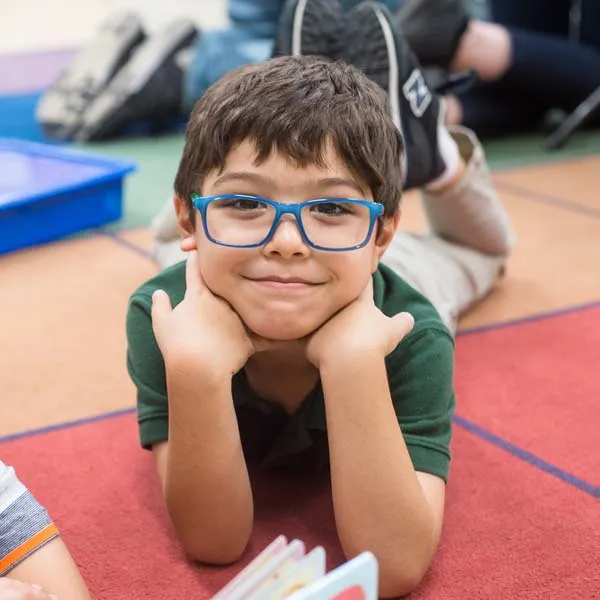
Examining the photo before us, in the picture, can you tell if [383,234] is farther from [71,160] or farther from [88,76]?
[88,76]

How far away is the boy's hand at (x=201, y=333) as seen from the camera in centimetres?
75

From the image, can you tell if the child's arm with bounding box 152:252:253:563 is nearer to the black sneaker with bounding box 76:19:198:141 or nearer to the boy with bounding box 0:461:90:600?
the boy with bounding box 0:461:90:600

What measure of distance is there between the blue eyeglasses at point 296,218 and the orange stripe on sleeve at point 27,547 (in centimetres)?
26

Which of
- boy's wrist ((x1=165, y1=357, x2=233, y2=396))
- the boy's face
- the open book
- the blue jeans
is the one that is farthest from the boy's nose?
the blue jeans

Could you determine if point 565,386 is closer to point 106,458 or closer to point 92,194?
point 106,458

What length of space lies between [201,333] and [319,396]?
156 mm

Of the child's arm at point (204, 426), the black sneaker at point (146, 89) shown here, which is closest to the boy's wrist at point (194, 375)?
the child's arm at point (204, 426)

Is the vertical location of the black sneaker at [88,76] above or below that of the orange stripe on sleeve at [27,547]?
below

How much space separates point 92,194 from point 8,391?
800mm

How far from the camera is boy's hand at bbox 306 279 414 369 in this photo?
2.49 feet

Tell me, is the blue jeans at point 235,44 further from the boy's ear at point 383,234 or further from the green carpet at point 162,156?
the boy's ear at point 383,234

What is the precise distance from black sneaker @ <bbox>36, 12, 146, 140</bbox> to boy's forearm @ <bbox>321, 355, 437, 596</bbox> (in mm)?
2282

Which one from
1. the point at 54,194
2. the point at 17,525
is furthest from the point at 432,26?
the point at 17,525

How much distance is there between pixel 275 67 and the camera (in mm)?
829
